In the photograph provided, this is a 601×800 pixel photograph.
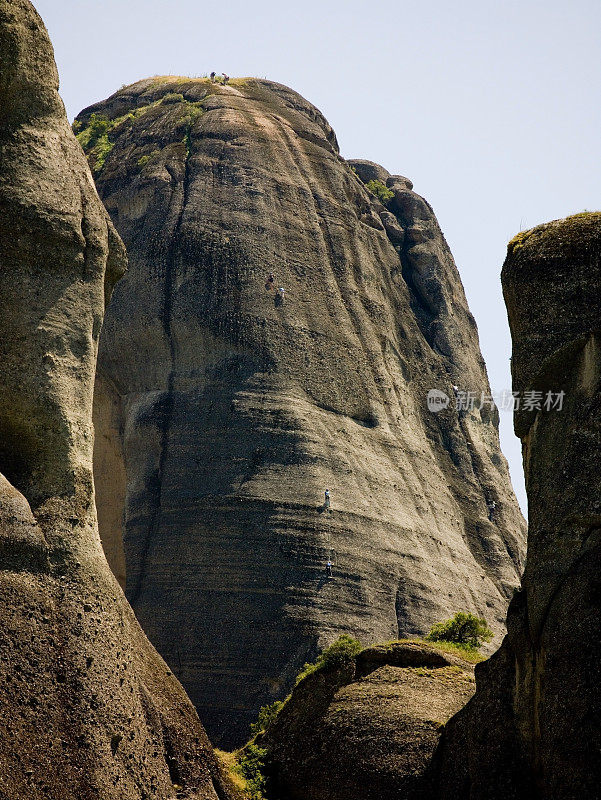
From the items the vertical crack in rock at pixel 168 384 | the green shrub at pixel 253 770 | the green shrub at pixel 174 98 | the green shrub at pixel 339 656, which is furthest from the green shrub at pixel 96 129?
the green shrub at pixel 253 770

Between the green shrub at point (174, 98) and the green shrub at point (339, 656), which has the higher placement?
the green shrub at point (174, 98)

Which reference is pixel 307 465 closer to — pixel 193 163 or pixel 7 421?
pixel 193 163

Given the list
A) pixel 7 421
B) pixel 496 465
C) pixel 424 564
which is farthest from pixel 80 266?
pixel 496 465

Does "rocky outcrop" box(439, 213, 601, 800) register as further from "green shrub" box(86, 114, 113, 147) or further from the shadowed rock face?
"green shrub" box(86, 114, 113, 147)

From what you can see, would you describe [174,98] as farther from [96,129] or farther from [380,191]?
[380,191]

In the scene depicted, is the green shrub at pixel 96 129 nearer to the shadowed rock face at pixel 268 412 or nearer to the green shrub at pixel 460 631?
the shadowed rock face at pixel 268 412

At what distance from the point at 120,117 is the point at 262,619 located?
110 feet

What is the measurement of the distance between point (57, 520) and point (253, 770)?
8711mm

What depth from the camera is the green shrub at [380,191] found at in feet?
247

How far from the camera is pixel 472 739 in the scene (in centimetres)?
2320

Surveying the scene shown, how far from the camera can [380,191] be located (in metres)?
75.6

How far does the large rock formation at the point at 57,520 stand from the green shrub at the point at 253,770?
3201 mm

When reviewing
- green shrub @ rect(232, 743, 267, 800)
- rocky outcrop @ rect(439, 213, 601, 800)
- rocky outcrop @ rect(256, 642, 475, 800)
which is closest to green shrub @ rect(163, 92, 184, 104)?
rocky outcrop @ rect(256, 642, 475, 800)

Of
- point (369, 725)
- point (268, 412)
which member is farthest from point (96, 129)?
point (369, 725)
